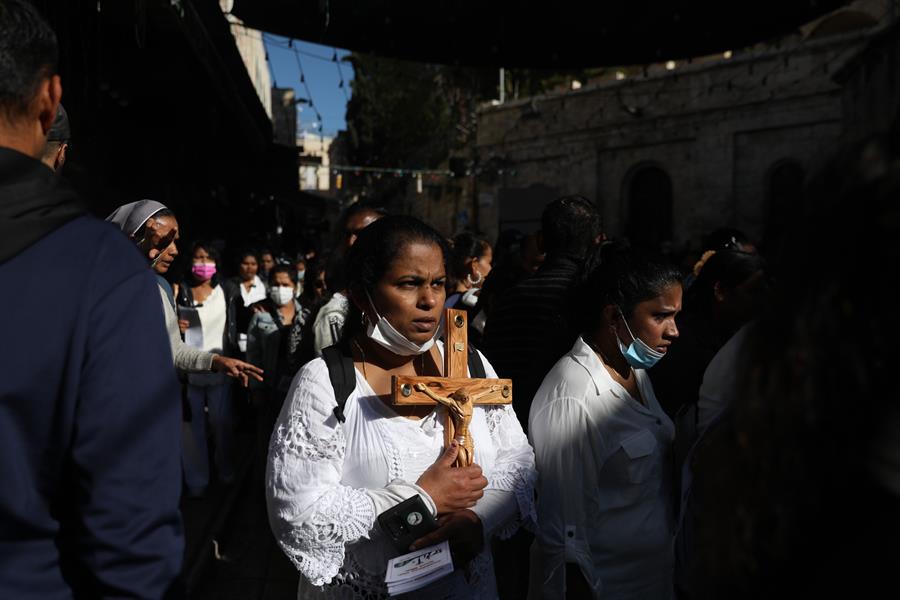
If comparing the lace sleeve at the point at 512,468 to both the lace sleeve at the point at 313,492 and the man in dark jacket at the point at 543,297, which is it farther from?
the man in dark jacket at the point at 543,297

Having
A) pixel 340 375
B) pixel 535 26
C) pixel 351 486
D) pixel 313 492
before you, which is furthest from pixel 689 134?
pixel 313 492

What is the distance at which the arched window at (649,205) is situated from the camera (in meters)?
27.6

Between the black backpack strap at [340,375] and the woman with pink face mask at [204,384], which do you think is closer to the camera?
the black backpack strap at [340,375]

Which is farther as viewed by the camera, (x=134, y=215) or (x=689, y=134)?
(x=689, y=134)

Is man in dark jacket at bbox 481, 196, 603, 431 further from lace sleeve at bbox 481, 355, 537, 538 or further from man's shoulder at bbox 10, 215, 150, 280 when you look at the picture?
man's shoulder at bbox 10, 215, 150, 280

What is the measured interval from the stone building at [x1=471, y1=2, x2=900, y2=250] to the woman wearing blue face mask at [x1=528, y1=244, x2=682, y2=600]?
18887 mm

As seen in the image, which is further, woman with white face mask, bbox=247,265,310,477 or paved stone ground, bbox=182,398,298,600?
woman with white face mask, bbox=247,265,310,477

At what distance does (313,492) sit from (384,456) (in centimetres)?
24

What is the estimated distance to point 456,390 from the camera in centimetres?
225

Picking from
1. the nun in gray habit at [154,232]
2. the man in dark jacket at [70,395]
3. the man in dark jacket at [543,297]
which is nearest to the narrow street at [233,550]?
the nun in gray habit at [154,232]

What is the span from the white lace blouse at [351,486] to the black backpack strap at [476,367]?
20 cm

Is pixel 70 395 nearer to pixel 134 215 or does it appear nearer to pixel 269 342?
pixel 134 215

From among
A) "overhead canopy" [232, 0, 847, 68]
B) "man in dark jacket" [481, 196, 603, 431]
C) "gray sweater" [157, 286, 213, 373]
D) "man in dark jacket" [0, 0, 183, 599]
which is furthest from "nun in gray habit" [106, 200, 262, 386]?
"overhead canopy" [232, 0, 847, 68]

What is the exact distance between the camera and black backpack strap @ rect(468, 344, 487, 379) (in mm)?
2487
